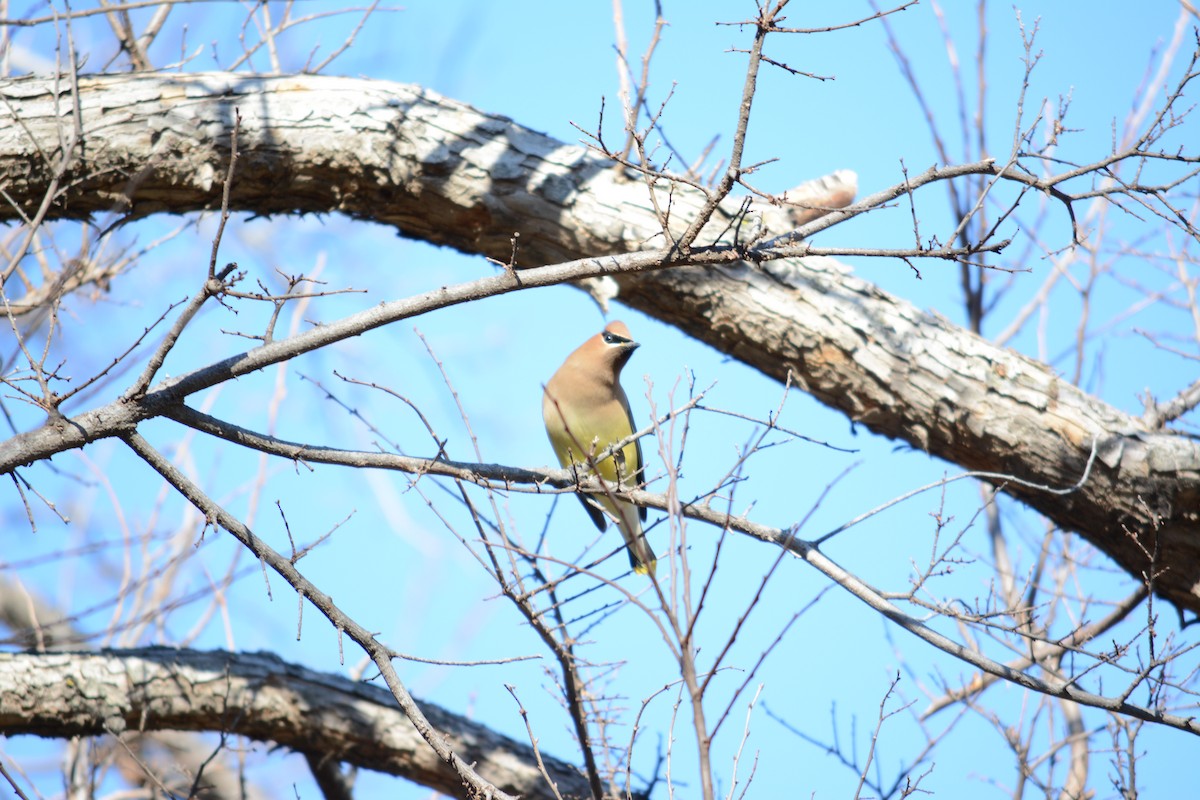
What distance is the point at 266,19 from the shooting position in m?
5.22

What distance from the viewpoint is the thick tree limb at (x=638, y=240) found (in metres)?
4.34

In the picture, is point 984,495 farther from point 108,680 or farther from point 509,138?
point 108,680

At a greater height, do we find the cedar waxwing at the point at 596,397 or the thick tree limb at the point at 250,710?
the cedar waxwing at the point at 596,397

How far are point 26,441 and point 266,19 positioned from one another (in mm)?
2968

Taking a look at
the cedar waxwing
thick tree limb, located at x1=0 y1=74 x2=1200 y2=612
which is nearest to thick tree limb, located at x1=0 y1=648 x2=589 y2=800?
the cedar waxwing

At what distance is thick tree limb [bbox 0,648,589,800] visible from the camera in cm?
424

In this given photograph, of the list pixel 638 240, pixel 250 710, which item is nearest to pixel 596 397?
pixel 638 240

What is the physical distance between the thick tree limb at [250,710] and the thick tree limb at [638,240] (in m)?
1.87

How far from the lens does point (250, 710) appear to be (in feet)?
14.7

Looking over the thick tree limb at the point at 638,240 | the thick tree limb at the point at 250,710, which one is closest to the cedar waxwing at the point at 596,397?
the thick tree limb at the point at 638,240

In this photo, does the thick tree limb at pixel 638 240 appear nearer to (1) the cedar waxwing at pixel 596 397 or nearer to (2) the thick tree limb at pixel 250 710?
(1) the cedar waxwing at pixel 596 397

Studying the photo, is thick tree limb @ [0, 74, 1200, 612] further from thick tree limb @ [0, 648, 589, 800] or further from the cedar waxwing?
thick tree limb @ [0, 648, 589, 800]

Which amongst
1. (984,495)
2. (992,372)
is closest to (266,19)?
(992,372)

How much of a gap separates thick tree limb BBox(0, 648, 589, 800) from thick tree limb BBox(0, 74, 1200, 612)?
1871mm
